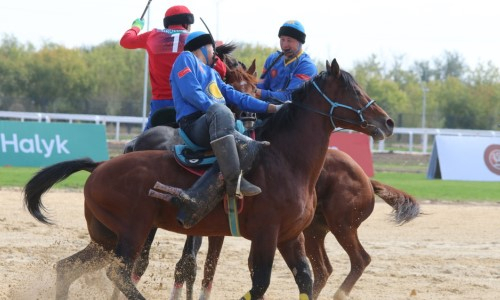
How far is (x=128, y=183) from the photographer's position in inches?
282

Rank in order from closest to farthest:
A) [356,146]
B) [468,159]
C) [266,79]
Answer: [266,79]
[356,146]
[468,159]

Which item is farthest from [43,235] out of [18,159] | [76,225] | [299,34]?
[18,159]

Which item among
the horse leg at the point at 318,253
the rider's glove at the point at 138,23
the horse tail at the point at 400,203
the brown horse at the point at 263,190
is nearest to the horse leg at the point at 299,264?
the brown horse at the point at 263,190

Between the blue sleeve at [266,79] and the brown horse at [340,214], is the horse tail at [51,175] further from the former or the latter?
the blue sleeve at [266,79]

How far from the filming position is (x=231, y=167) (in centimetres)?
693

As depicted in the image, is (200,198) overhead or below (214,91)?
below

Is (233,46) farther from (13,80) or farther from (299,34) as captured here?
(13,80)

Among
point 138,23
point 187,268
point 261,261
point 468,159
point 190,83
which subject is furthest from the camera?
point 468,159

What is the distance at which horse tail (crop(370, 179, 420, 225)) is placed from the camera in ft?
31.9

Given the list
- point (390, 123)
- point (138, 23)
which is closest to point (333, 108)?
point (390, 123)

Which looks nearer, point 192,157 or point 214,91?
point 192,157

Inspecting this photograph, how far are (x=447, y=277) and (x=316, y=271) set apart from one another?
1.95m

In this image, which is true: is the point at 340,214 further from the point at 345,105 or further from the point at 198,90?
the point at 198,90

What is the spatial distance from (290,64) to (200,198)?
227cm
